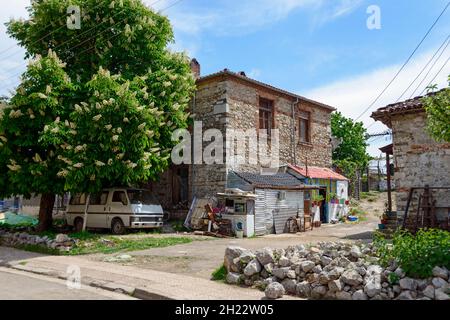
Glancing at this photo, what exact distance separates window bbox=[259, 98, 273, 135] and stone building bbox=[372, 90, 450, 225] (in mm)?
6775

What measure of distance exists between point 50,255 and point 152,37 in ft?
30.1

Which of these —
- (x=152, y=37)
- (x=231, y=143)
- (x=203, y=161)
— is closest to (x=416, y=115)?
(x=231, y=143)

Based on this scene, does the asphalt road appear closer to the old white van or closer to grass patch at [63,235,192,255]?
grass patch at [63,235,192,255]

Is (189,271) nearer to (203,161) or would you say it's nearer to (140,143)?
(140,143)

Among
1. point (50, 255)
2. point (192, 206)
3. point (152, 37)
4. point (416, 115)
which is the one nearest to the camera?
point (50, 255)

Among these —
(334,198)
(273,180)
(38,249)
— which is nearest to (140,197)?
(38,249)

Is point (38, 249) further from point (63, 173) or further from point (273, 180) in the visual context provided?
point (273, 180)

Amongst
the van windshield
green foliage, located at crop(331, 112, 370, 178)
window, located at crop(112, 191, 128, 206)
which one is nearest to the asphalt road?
window, located at crop(112, 191, 128, 206)

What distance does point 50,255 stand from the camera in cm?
1201

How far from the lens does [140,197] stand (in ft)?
51.6

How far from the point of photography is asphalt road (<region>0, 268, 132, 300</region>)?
6.55m

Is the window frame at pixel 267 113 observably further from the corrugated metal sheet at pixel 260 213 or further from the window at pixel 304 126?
the corrugated metal sheet at pixel 260 213

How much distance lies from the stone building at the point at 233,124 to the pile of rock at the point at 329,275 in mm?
9360

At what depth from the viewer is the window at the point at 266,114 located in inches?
764
